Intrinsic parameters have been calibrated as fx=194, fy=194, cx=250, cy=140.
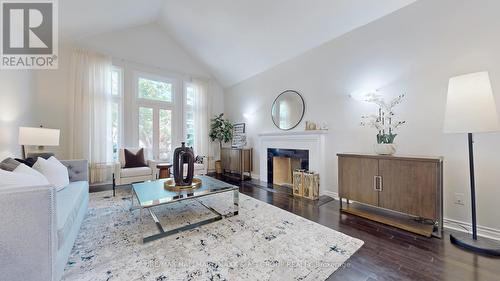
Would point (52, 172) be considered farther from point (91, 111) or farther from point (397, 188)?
point (397, 188)

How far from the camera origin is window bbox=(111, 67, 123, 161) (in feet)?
14.9

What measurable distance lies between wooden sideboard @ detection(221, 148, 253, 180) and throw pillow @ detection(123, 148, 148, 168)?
205 centimetres

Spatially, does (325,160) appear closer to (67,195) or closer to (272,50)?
(272,50)

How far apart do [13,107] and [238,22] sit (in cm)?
379

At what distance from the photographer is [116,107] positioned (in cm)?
459

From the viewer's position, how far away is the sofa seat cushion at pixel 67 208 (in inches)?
53.1

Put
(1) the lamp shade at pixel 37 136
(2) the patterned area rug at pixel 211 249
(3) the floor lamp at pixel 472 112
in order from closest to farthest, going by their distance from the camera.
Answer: (2) the patterned area rug at pixel 211 249
(3) the floor lamp at pixel 472 112
(1) the lamp shade at pixel 37 136

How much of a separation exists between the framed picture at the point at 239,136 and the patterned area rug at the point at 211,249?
291 centimetres

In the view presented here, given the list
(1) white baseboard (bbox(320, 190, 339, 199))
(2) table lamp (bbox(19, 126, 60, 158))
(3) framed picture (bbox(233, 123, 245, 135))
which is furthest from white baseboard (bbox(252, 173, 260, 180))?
(2) table lamp (bbox(19, 126, 60, 158))

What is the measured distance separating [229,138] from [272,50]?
8.73 ft

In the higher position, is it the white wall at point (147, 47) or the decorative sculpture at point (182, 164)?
the white wall at point (147, 47)

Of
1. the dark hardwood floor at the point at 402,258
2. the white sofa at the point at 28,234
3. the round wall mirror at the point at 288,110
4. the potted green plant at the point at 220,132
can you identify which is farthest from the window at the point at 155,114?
the dark hardwood floor at the point at 402,258

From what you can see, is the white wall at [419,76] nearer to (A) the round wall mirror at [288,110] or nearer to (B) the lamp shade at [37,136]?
(A) the round wall mirror at [288,110]

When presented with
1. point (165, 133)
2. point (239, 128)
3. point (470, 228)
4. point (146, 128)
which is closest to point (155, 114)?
point (146, 128)
